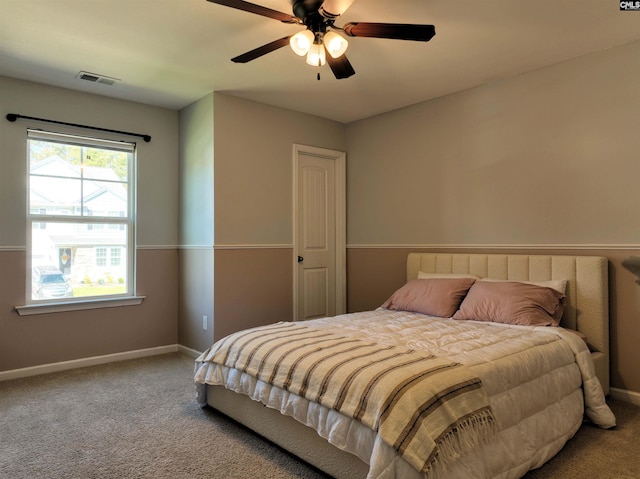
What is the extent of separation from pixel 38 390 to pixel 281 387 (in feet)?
7.47

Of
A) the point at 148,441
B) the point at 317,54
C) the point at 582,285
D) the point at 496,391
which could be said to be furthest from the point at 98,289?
the point at 582,285

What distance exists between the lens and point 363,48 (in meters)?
3.09

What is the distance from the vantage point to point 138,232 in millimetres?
4285

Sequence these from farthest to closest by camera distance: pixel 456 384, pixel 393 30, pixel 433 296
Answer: pixel 433 296 → pixel 393 30 → pixel 456 384

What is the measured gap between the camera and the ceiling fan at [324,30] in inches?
84.0

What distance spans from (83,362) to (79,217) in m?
1.33

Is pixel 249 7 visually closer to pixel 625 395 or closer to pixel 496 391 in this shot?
pixel 496 391

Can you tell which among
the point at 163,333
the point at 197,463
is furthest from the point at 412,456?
the point at 163,333

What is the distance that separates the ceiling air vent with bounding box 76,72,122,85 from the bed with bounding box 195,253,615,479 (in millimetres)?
2520

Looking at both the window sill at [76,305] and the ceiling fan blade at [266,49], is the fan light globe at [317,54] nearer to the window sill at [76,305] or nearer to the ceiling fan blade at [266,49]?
the ceiling fan blade at [266,49]

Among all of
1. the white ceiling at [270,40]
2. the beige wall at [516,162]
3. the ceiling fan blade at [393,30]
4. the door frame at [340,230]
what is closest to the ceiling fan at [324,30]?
the ceiling fan blade at [393,30]

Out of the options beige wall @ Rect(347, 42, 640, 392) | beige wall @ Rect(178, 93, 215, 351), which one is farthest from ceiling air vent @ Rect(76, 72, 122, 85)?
beige wall @ Rect(347, 42, 640, 392)

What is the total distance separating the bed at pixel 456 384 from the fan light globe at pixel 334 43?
1604 millimetres
